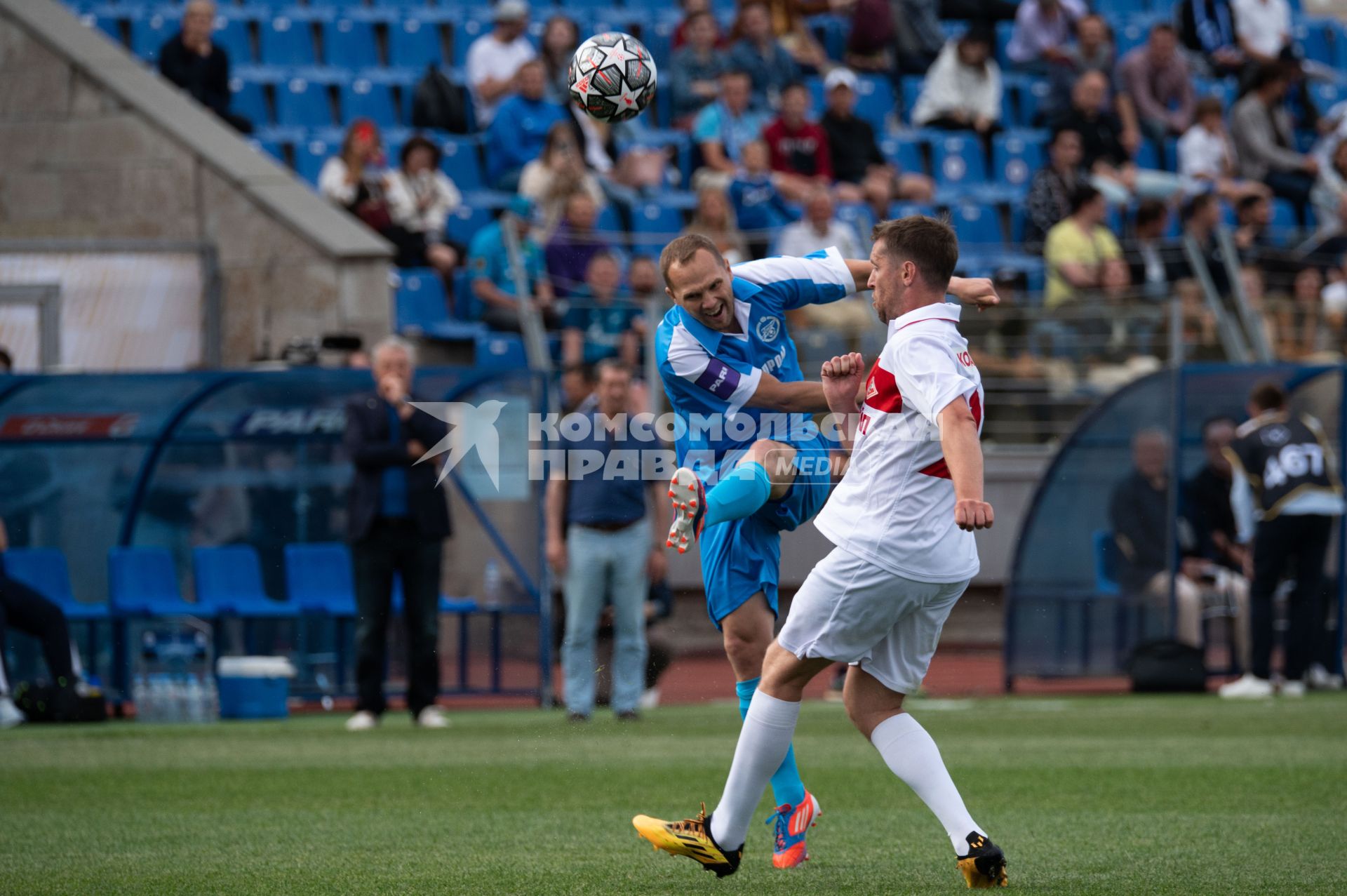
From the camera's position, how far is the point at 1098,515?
48.5ft

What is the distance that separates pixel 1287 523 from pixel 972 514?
9.43m

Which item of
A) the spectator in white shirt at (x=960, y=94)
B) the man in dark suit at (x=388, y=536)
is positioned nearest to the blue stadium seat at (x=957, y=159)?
the spectator in white shirt at (x=960, y=94)

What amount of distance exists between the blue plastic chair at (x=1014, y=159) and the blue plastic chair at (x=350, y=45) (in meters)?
6.99

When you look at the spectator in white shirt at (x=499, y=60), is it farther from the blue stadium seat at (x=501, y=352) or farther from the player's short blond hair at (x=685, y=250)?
the player's short blond hair at (x=685, y=250)

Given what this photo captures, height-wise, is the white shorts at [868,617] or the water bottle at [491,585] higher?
the white shorts at [868,617]

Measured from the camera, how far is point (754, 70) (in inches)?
749

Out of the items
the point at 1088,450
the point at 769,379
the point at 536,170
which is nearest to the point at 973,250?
the point at 1088,450

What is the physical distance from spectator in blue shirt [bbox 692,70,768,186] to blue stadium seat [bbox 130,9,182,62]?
5681 mm

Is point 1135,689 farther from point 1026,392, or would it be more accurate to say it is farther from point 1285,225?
point 1285,225

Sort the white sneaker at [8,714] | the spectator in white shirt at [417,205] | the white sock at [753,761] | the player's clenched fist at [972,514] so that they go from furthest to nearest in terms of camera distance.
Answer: the spectator in white shirt at [417,205] → the white sneaker at [8,714] → the white sock at [753,761] → the player's clenched fist at [972,514]

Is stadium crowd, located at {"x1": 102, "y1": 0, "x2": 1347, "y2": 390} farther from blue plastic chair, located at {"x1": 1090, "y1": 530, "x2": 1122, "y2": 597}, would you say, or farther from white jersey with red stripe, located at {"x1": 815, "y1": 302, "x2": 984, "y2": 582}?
white jersey with red stripe, located at {"x1": 815, "y1": 302, "x2": 984, "y2": 582}

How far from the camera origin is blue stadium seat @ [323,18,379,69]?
19.4m

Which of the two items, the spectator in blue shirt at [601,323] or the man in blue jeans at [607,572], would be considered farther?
the spectator in blue shirt at [601,323]

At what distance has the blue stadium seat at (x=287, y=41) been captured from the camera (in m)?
19.3
